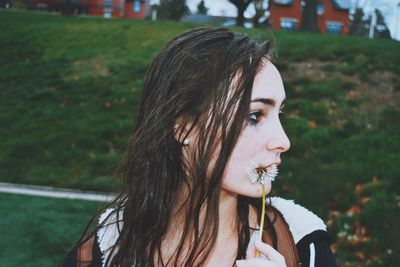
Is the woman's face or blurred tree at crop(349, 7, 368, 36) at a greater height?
blurred tree at crop(349, 7, 368, 36)

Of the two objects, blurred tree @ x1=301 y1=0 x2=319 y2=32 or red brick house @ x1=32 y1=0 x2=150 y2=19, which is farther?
red brick house @ x1=32 y1=0 x2=150 y2=19

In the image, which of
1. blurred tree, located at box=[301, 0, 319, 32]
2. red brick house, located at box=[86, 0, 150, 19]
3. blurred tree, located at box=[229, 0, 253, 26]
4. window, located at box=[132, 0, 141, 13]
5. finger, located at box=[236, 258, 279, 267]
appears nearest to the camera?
finger, located at box=[236, 258, 279, 267]

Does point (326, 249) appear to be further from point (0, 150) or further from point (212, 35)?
point (0, 150)

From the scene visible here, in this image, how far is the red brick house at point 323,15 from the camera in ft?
114

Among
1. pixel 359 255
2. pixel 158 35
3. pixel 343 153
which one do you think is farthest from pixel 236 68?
pixel 158 35

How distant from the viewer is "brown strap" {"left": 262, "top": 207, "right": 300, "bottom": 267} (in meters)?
1.32

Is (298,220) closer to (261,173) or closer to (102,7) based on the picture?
(261,173)

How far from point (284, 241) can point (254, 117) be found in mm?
377

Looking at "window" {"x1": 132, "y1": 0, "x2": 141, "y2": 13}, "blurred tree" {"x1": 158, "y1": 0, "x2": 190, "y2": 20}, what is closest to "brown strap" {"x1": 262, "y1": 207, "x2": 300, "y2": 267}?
"blurred tree" {"x1": 158, "y1": 0, "x2": 190, "y2": 20}

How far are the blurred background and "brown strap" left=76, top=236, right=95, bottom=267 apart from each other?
0.29 meters

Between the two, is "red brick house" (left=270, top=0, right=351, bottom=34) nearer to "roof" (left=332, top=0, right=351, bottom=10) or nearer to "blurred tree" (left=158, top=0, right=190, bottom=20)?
"roof" (left=332, top=0, right=351, bottom=10)

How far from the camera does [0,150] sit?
708 cm

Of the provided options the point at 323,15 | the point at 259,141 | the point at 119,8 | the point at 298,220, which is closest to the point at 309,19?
the point at 298,220

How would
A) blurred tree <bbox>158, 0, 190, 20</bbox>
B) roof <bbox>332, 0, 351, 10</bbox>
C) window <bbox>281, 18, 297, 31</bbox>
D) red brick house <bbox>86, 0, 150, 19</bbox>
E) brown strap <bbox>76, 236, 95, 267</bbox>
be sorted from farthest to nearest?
blurred tree <bbox>158, 0, 190, 20</bbox>
red brick house <bbox>86, 0, 150, 19</bbox>
roof <bbox>332, 0, 351, 10</bbox>
window <bbox>281, 18, 297, 31</bbox>
brown strap <bbox>76, 236, 95, 267</bbox>
